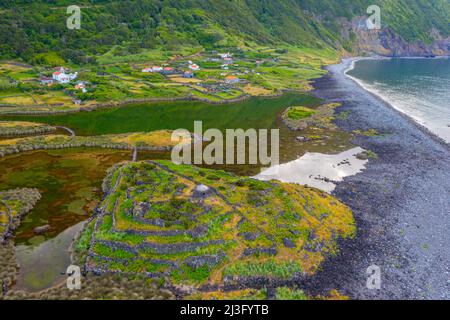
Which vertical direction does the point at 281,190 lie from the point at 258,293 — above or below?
above

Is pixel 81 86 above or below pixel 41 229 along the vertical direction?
above

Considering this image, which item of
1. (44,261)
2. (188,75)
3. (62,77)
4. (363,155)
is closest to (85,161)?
(44,261)

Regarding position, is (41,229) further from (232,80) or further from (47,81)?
(232,80)

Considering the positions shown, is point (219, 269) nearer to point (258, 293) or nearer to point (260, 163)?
point (258, 293)

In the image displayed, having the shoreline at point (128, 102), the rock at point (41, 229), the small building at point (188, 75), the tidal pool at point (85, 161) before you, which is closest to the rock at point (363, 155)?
the tidal pool at point (85, 161)

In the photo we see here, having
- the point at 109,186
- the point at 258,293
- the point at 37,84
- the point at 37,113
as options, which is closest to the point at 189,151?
the point at 109,186
